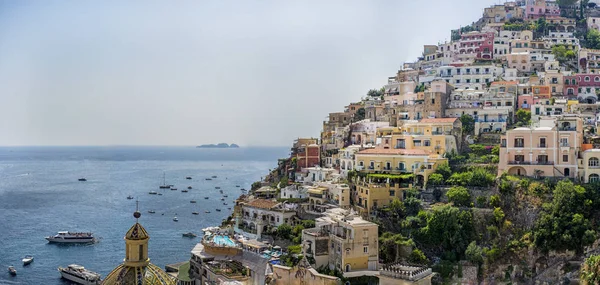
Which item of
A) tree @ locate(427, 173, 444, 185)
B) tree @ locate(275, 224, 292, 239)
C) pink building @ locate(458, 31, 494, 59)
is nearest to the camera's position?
tree @ locate(427, 173, 444, 185)

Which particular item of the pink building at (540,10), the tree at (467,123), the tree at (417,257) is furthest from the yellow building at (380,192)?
the pink building at (540,10)

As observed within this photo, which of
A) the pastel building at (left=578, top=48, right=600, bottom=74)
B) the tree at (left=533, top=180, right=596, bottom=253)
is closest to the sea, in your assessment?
the tree at (left=533, top=180, right=596, bottom=253)

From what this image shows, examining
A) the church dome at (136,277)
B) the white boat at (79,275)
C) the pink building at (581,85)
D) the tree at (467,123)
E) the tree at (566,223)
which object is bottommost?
the white boat at (79,275)

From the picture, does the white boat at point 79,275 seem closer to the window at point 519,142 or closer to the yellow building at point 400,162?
the yellow building at point 400,162

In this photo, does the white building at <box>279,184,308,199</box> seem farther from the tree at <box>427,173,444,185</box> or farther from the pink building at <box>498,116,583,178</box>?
the pink building at <box>498,116,583,178</box>

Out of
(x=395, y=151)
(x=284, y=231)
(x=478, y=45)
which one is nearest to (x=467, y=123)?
(x=395, y=151)

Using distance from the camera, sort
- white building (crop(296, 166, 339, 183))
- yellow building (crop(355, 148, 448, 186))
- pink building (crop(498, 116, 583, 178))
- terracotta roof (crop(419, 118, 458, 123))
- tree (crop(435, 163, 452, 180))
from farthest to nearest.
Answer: white building (crop(296, 166, 339, 183)), terracotta roof (crop(419, 118, 458, 123)), yellow building (crop(355, 148, 448, 186)), tree (crop(435, 163, 452, 180)), pink building (crop(498, 116, 583, 178))

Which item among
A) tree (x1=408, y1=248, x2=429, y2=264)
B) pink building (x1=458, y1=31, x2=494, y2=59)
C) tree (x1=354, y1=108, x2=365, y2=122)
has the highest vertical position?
pink building (x1=458, y1=31, x2=494, y2=59)
